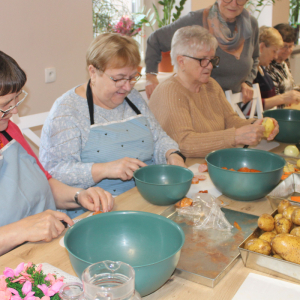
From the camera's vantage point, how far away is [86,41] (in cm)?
260

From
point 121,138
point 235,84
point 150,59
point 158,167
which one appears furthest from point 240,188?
point 150,59

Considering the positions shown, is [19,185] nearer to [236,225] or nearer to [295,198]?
[236,225]

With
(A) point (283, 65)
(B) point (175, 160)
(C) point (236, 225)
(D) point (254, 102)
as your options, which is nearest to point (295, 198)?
(C) point (236, 225)

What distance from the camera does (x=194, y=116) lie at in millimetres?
1943

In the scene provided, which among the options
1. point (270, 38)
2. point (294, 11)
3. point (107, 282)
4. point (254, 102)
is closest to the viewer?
point (107, 282)

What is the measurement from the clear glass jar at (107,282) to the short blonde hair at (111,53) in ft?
3.28

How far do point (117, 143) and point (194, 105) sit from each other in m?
0.60

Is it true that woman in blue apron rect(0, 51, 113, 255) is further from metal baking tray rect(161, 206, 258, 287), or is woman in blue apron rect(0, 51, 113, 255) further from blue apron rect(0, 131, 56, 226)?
metal baking tray rect(161, 206, 258, 287)

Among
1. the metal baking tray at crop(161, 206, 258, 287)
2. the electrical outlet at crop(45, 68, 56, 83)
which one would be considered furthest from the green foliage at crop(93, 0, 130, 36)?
the metal baking tray at crop(161, 206, 258, 287)

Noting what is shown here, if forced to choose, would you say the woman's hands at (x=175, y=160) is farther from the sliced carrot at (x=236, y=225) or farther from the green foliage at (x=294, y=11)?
the green foliage at (x=294, y=11)

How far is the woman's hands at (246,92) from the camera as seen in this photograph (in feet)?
8.73

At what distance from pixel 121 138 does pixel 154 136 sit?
0.24 metres

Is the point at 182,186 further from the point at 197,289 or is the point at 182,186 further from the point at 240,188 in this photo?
the point at 197,289

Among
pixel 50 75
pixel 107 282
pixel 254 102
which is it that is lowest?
pixel 254 102
